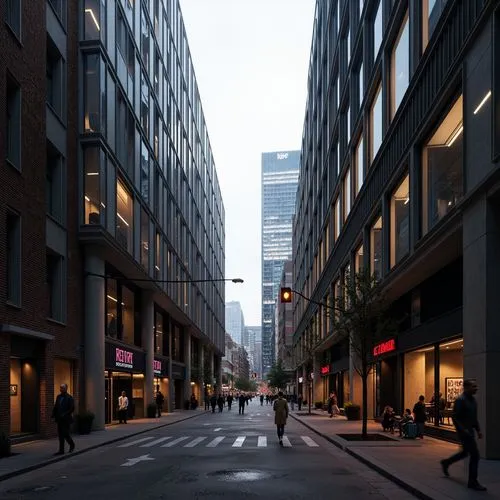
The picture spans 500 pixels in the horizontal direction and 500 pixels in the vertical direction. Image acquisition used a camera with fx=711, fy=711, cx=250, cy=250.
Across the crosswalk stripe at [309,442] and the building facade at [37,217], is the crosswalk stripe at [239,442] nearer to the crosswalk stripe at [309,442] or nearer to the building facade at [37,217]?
the crosswalk stripe at [309,442]

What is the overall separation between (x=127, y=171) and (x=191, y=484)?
2369 centimetres

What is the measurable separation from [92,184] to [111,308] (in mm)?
8249

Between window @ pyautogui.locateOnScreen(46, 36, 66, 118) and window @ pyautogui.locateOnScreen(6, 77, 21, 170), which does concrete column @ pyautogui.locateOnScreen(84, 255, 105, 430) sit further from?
window @ pyautogui.locateOnScreen(6, 77, 21, 170)

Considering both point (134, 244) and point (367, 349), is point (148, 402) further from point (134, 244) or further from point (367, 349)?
point (367, 349)

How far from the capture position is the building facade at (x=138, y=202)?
95.3 feet

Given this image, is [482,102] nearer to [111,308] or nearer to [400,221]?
[400,221]

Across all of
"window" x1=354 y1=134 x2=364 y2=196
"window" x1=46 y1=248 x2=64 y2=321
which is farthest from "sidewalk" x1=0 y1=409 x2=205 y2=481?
"window" x1=354 y1=134 x2=364 y2=196

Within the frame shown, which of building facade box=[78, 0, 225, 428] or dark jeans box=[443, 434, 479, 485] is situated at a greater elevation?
building facade box=[78, 0, 225, 428]

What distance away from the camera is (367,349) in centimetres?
2534

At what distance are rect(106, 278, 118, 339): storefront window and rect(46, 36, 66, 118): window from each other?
10.0 meters

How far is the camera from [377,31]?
31.5 meters

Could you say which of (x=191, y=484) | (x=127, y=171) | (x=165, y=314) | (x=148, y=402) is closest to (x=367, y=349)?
(x=191, y=484)

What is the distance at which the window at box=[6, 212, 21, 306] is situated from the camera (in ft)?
68.2

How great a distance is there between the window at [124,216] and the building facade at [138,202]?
0.06 metres
